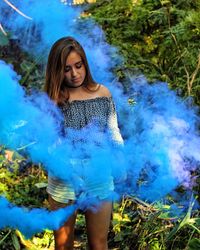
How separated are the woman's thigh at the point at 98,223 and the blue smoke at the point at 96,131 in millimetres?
37

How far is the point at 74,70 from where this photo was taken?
6.99ft

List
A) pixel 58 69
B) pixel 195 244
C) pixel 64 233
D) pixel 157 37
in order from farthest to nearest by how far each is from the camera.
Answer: pixel 157 37
pixel 64 233
pixel 58 69
pixel 195 244

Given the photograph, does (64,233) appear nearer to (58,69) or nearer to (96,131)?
(96,131)

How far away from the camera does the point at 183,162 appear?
288 cm

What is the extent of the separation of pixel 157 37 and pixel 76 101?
7.31ft

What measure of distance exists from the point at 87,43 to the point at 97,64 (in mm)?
235

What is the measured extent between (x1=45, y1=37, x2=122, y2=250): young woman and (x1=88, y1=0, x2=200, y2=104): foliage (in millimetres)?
1446

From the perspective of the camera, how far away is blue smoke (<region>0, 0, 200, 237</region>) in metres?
2.17

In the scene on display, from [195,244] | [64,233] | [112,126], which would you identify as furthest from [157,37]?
[195,244]

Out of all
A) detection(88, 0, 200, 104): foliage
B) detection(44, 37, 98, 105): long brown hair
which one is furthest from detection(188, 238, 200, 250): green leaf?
detection(88, 0, 200, 104): foliage

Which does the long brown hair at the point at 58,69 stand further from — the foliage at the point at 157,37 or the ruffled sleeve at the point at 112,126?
the foliage at the point at 157,37

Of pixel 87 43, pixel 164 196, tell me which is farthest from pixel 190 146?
pixel 87 43

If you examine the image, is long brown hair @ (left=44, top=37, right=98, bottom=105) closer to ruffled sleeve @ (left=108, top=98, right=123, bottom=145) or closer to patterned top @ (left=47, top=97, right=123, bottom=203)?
patterned top @ (left=47, top=97, right=123, bottom=203)

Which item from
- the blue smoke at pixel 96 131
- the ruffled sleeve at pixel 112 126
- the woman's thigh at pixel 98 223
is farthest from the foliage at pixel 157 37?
the woman's thigh at pixel 98 223
